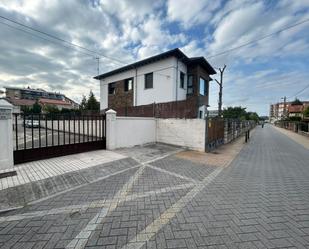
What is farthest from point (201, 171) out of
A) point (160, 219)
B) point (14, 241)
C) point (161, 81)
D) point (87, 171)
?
point (161, 81)

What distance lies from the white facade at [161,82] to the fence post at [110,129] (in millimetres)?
7346

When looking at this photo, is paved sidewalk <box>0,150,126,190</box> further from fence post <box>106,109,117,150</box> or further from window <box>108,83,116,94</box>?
window <box>108,83,116,94</box>

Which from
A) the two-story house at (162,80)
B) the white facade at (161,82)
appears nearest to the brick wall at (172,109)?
the two-story house at (162,80)

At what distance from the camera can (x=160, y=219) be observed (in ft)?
9.59

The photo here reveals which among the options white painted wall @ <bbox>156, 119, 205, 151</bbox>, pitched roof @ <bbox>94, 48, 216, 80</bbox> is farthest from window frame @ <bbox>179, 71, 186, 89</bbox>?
white painted wall @ <bbox>156, 119, 205, 151</bbox>

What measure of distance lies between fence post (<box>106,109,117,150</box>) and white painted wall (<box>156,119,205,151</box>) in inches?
144

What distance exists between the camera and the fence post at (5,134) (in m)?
4.87

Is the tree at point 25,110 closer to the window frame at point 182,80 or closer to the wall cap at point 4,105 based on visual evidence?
the wall cap at point 4,105

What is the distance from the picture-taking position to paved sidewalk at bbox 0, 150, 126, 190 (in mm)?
4359

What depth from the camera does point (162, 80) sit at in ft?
48.7

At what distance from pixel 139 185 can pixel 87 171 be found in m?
1.86

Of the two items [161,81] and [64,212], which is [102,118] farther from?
[161,81]

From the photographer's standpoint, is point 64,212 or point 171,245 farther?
point 64,212

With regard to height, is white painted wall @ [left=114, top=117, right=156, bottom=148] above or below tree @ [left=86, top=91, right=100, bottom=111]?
below
